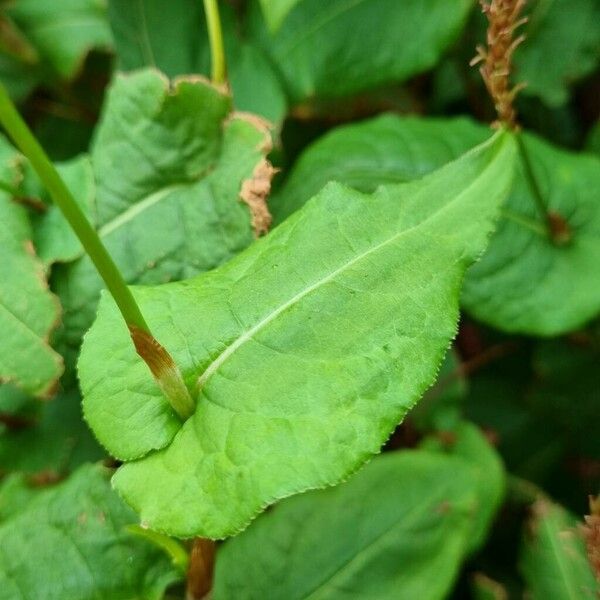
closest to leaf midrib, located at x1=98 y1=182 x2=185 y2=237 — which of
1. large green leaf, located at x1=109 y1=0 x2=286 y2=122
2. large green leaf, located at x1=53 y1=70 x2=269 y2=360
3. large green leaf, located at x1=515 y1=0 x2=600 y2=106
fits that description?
large green leaf, located at x1=53 y1=70 x2=269 y2=360

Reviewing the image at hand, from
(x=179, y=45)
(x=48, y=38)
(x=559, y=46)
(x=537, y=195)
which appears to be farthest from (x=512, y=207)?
(x=48, y=38)

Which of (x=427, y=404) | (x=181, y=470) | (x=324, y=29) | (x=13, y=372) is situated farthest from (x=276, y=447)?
(x=324, y=29)

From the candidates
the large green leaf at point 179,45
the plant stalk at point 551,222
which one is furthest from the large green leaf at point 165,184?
the plant stalk at point 551,222

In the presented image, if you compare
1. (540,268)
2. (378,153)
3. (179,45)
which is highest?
(179,45)

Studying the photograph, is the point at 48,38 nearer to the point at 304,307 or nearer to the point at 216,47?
the point at 216,47

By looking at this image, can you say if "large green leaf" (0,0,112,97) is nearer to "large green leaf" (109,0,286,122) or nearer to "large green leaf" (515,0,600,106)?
"large green leaf" (109,0,286,122)
